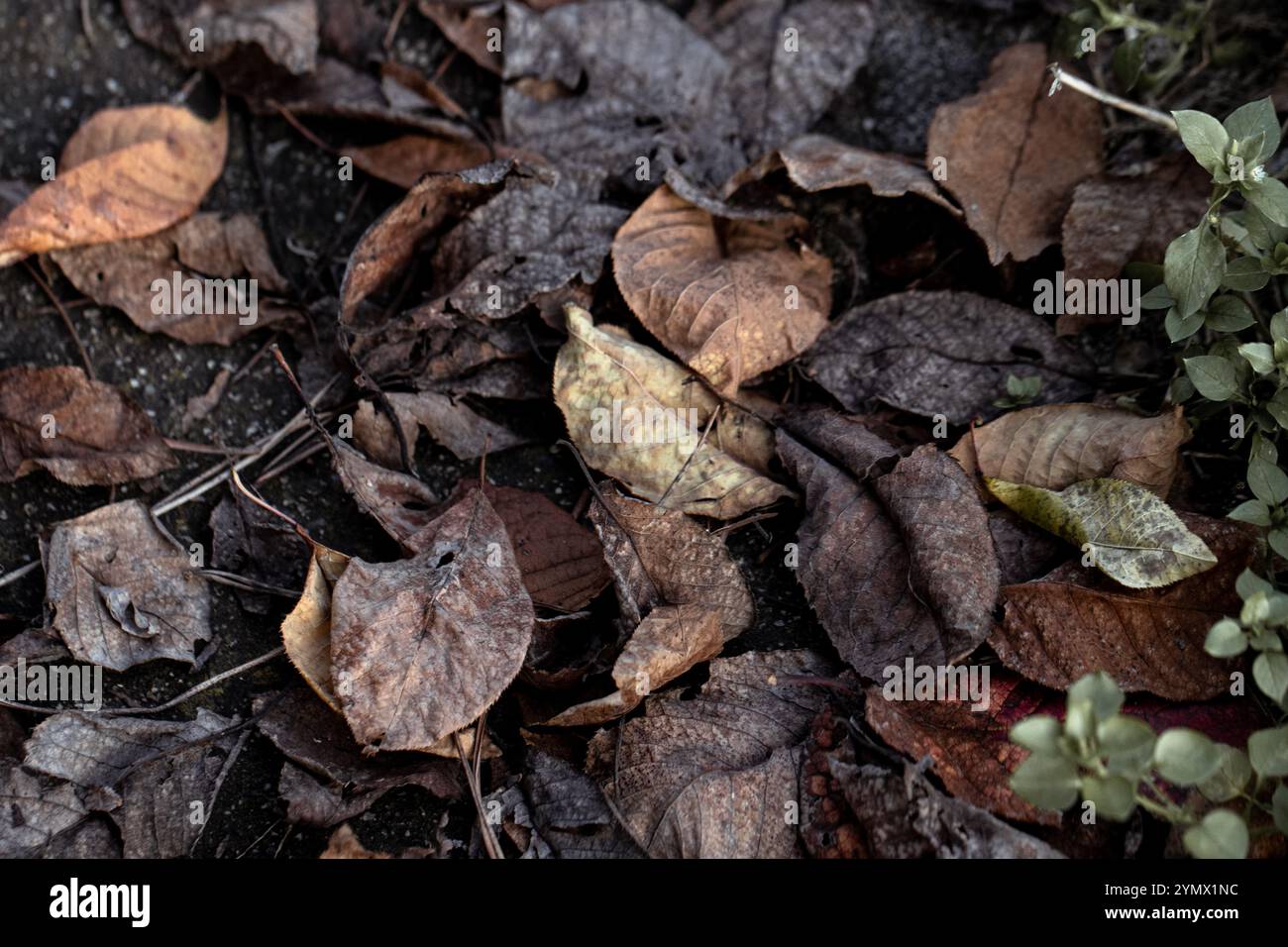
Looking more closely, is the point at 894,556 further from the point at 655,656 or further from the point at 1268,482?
the point at 1268,482

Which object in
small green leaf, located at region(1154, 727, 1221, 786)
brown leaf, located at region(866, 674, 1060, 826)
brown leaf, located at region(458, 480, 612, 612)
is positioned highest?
small green leaf, located at region(1154, 727, 1221, 786)

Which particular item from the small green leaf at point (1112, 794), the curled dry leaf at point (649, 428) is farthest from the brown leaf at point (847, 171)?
the small green leaf at point (1112, 794)

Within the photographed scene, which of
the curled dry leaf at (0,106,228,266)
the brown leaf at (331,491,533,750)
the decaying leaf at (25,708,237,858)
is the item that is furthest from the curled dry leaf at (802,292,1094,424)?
the curled dry leaf at (0,106,228,266)

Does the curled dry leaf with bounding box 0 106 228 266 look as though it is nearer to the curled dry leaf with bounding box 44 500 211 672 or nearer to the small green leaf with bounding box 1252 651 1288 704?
the curled dry leaf with bounding box 44 500 211 672

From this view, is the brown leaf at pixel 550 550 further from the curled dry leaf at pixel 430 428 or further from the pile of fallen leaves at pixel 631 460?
the curled dry leaf at pixel 430 428

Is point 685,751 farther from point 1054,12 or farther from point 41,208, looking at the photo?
point 1054,12
